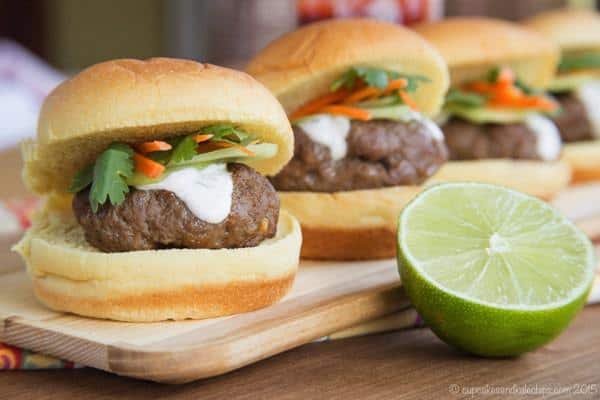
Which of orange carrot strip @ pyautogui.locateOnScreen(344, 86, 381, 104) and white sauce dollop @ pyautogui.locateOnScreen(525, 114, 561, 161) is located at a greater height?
orange carrot strip @ pyautogui.locateOnScreen(344, 86, 381, 104)

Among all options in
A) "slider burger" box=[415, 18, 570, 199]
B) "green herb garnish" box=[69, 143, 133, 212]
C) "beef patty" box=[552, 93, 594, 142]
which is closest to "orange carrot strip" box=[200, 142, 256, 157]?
"green herb garnish" box=[69, 143, 133, 212]

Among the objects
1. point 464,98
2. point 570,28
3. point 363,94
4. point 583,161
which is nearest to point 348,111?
point 363,94

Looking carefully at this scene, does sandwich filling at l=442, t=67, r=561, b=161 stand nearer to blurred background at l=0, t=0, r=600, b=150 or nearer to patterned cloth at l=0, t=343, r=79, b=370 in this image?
blurred background at l=0, t=0, r=600, b=150

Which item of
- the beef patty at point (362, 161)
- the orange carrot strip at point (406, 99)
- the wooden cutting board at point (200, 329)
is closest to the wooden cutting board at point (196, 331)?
the wooden cutting board at point (200, 329)

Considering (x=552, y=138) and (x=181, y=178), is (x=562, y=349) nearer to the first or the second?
(x=181, y=178)

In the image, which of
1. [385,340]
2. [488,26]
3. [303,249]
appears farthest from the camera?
[488,26]

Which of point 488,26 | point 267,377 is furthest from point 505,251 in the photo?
point 488,26

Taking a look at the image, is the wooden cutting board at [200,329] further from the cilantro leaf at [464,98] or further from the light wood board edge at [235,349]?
the cilantro leaf at [464,98]
